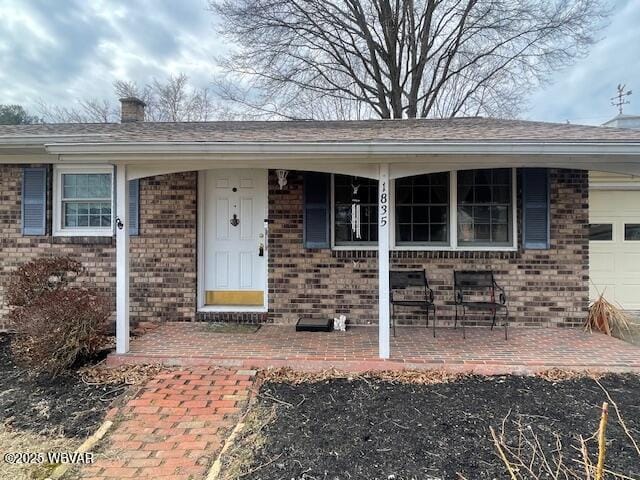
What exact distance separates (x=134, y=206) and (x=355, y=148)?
3.64 m

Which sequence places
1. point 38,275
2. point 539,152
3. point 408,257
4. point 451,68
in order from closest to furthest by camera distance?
point 539,152 < point 38,275 < point 408,257 < point 451,68

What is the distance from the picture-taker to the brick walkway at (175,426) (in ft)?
7.96

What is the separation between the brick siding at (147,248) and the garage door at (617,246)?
7155 mm

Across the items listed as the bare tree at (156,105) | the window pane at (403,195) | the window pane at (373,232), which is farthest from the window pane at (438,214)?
the bare tree at (156,105)

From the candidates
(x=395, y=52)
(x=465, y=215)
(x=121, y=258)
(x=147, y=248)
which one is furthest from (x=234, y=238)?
(x=395, y=52)

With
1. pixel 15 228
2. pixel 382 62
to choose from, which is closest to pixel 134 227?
pixel 15 228

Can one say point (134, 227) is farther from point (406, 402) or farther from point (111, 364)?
point (406, 402)

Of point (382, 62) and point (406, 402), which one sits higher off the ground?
point (382, 62)

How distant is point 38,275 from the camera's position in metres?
4.66

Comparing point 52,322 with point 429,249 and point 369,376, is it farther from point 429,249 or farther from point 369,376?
point 429,249

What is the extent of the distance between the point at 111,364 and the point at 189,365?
0.85 metres

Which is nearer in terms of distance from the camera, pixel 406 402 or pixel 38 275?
pixel 406 402

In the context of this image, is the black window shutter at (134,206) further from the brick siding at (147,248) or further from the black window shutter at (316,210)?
the black window shutter at (316,210)

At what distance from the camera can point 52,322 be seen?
12.7 ft
